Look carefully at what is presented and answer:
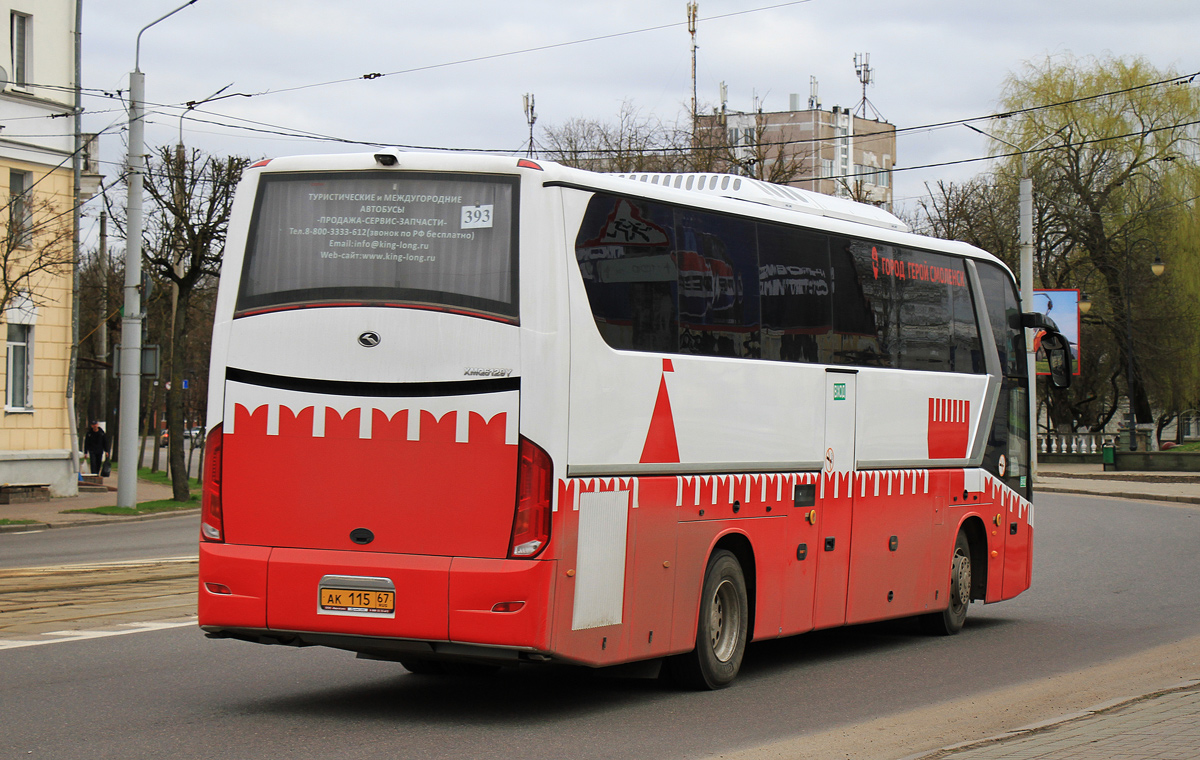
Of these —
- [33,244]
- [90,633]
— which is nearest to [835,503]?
[90,633]

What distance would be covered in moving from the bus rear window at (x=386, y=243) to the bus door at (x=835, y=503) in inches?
140

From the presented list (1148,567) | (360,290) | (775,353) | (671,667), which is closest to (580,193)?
(360,290)

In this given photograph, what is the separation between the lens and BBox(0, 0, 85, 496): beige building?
105ft

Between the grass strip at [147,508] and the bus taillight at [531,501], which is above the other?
the bus taillight at [531,501]

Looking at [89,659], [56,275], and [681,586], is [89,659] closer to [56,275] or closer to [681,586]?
[681,586]

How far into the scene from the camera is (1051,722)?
8.02m

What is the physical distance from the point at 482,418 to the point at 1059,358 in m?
7.87

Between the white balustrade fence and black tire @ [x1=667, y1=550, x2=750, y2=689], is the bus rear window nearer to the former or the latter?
black tire @ [x1=667, y1=550, x2=750, y2=689]

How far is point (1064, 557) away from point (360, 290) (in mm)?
14819

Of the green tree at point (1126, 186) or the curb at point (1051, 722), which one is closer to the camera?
the curb at point (1051, 722)

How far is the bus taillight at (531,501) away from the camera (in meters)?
7.81

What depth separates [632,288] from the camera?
8680 mm

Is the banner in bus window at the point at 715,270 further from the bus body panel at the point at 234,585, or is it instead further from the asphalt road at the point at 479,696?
the bus body panel at the point at 234,585

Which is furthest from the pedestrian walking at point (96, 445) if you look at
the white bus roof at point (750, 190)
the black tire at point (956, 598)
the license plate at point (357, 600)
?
the license plate at point (357, 600)
